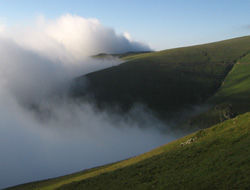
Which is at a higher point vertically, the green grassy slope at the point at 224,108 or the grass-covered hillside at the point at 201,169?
the grass-covered hillside at the point at 201,169

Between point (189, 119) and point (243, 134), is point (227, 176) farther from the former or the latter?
point (189, 119)

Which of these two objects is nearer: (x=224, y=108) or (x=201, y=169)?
(x=201, y=169)

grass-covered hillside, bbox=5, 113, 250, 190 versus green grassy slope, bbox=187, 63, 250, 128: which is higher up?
grass-covered hillside, bbox=5, 113, 250, 190

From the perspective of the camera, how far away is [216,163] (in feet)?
105

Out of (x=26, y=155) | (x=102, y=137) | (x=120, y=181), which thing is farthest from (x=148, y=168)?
(x=26, y=155)

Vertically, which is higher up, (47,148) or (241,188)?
(241,188)

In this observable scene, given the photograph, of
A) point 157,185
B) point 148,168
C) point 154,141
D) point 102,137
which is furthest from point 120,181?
point 102,137

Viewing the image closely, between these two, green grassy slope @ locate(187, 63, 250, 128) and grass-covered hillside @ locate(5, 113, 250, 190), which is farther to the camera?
green grassy slope @ locate(187, 63, 250, 128)

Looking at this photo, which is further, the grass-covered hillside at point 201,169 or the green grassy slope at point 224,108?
the green grassy slope at point 224,108

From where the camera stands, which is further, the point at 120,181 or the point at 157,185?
the point at 120,181

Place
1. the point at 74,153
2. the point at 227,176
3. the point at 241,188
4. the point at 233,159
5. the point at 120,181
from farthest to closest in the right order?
the point at 74,153
the point at 120,181
the point at 233,159
the point at 227,176
the point at 241,188

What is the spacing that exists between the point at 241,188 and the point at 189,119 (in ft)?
489

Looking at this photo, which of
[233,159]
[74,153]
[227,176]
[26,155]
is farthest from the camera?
[26,155]

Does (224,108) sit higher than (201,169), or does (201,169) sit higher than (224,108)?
(201,169)
